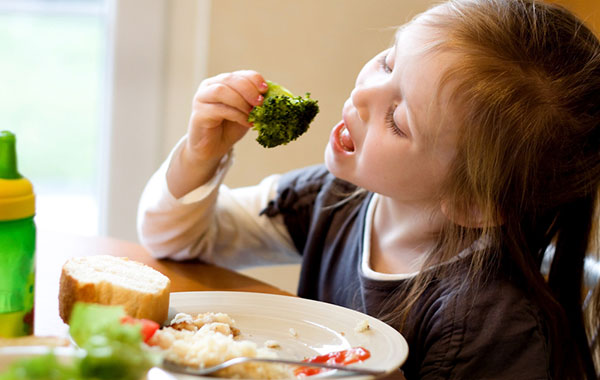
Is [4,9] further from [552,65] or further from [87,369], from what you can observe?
[87,369]

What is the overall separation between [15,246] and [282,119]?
50 cm

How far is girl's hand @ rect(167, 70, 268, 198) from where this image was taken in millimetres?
1197

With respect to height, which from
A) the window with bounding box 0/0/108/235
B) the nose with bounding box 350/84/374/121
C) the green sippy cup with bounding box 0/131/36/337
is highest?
the nose with bounding box 350/84/374/121

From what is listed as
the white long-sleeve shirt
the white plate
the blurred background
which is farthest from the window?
the white plate

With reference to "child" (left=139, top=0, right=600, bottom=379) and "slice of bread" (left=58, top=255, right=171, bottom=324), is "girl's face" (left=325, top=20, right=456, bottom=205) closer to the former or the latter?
"child" (left=139, top=0, right=600, bottom=379)

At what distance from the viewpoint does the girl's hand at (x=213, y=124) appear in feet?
3.93

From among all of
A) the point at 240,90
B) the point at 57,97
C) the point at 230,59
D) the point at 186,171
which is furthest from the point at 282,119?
the point at 57,97

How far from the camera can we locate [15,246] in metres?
0.70

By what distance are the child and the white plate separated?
20 cm

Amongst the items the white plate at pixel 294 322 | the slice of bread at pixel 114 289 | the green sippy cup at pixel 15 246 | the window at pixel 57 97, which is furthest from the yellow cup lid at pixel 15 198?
the window at pixel 57 97

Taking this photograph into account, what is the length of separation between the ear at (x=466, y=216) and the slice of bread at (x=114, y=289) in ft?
1.67

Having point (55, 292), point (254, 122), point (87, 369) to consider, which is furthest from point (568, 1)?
point (87, 369)

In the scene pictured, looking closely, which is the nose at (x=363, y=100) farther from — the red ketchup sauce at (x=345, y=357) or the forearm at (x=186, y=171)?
the red ketchup sauce at (x=345, y=357)

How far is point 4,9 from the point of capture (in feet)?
7.84
